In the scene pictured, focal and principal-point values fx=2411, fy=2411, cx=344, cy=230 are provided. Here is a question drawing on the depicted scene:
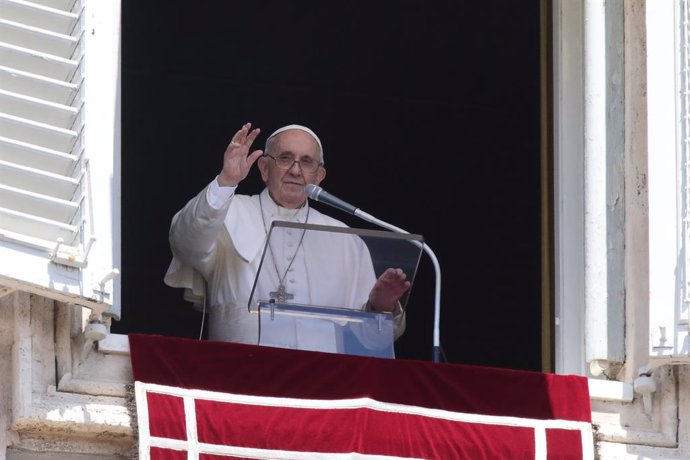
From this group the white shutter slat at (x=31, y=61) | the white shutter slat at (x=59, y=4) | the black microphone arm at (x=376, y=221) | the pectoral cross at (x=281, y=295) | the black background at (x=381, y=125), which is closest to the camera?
the white shutter slat at (x=31, y=61)

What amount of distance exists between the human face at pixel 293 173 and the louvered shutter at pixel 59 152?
1267 mm

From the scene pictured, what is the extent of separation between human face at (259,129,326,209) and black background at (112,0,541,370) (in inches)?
66.4

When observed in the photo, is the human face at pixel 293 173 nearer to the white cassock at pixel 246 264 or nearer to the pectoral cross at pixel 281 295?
the white cassock at pixel 246 264

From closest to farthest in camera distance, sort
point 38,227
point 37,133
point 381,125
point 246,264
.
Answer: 1. point 38,227
2. point 37,133
3. point 246,264
4. point 381,125

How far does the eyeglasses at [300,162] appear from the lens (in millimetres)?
7711

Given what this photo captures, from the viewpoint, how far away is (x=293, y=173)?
7719 millimetres

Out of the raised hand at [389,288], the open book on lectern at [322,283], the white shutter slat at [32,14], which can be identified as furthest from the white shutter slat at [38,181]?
the raised hand at [389,288]

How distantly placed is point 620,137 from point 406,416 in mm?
1209

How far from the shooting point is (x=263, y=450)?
6.26m

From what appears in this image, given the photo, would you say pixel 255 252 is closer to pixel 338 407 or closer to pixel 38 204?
pixel 338 407

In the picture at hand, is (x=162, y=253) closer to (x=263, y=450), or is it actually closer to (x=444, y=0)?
(x=444, y=0)

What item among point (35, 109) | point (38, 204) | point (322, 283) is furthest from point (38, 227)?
point (322, 283)

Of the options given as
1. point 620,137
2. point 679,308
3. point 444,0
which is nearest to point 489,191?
point 444,0

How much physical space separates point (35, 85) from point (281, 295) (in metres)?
1.05
